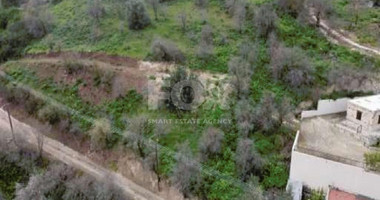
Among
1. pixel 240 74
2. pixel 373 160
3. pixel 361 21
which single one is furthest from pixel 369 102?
pixel 361 21

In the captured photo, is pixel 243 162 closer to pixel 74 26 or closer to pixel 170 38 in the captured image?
pixel 170 38

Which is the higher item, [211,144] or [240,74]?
[240,74]

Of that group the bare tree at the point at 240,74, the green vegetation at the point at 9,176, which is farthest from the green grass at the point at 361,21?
the green vegetation at the point at 9,176

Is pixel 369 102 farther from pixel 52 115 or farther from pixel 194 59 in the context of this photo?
pixel 52 115

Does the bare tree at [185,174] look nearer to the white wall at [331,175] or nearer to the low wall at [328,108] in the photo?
the white wall at [331,175]

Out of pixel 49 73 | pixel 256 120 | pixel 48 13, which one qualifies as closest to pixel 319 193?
pixel 256 120

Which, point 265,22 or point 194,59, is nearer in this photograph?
point 194,59
